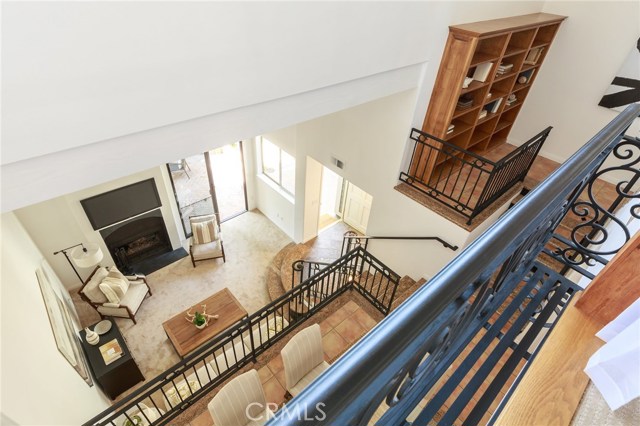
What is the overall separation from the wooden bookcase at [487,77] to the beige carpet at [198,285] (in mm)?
3862

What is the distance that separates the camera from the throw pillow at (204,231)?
6.56m

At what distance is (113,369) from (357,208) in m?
5.26

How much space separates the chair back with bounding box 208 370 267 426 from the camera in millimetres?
2449

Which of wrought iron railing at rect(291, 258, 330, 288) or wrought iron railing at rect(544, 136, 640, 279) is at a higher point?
wrought iron railing at rect(544, 136, 640, 279)

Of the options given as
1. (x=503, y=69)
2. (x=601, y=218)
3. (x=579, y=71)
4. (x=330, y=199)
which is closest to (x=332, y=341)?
(x=601, y=218)

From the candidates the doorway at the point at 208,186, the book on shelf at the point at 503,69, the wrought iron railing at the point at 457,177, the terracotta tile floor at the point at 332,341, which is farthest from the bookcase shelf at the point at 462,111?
the doorway at the point at 208,186

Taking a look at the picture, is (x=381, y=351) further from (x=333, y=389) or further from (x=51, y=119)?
(x=51, y=119)

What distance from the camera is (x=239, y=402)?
8.41 feet

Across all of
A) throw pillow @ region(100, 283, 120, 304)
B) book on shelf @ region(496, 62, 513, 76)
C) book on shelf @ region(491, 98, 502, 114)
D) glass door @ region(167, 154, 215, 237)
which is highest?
book on shelf @ region(496, 62, 513, 76)

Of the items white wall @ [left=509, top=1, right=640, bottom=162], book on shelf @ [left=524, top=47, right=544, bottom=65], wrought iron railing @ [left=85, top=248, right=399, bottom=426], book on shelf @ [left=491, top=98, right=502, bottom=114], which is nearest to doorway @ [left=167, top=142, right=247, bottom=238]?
wrought iron railing @ [left=85, top=248, right=399, bottom=426]

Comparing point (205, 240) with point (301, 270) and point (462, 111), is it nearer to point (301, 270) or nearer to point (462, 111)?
point (301, 270)

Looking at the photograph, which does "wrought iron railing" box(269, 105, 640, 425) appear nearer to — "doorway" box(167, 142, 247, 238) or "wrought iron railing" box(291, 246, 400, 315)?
"wrought iron railing" box(291, 246, 400, 315)

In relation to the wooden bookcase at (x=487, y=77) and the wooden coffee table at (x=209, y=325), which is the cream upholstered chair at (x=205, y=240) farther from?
the wooden bookcase at (x=487, y=77)

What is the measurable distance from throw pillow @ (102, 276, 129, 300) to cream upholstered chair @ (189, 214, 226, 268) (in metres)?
1.34
